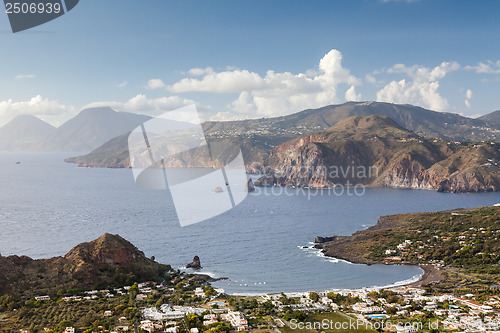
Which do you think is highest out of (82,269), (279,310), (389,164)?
(389,164)

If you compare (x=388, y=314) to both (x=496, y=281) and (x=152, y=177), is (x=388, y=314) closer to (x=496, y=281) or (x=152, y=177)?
(x=496, y=281)

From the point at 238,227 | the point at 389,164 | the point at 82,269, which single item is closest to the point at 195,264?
the point at 82,269

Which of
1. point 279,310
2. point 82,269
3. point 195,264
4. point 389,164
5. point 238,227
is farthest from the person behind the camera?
point 389,164

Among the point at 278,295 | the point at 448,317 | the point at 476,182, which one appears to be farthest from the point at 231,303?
the point at 476,182

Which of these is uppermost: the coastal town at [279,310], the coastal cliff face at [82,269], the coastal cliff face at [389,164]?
the coastal cliff face at [389,164]

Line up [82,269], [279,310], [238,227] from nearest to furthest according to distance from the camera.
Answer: [279,310] → [82,269] → [238,227]

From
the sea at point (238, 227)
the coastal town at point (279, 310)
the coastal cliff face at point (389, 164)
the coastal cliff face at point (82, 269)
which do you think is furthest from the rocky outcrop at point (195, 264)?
the coastal cliff face at point (389, 164)

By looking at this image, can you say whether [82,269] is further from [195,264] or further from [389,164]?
[389,164]

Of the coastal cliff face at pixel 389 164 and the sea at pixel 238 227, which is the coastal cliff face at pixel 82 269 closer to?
the sea at pixel 238 227
